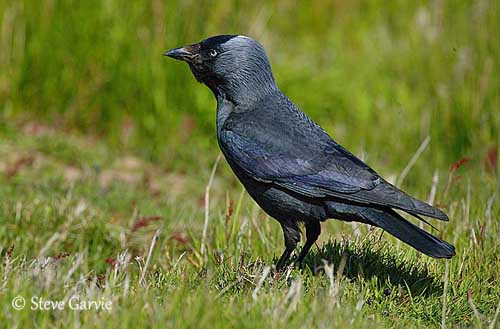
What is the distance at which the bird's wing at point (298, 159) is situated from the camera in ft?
13.2

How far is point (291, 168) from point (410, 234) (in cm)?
63

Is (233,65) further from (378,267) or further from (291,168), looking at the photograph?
(378,267)

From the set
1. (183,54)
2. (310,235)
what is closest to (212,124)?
(183,54)

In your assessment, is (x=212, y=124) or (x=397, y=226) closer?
(x=397, y=226)

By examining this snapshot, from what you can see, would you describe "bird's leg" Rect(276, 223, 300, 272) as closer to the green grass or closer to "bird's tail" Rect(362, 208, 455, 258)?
the green grass

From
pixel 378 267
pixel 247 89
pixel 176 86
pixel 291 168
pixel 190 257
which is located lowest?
pixel 190 257

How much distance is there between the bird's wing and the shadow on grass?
336 mm

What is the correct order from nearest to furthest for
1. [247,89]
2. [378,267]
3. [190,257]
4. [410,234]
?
[410,234] → [378,267] → [247,89] → [190,257]

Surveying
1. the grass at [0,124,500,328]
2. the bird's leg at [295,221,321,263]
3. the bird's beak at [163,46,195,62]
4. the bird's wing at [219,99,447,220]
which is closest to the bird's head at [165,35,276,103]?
the bird's beak at [163,46,195,62]

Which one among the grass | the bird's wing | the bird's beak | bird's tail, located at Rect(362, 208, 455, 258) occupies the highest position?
the bird's beak

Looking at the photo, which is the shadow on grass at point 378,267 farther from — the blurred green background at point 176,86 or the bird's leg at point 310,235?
the blurred green background at point 176,86

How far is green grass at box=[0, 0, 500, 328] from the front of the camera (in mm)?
4754

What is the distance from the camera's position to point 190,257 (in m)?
4.87

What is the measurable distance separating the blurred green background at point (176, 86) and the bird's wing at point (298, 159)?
2.73m
